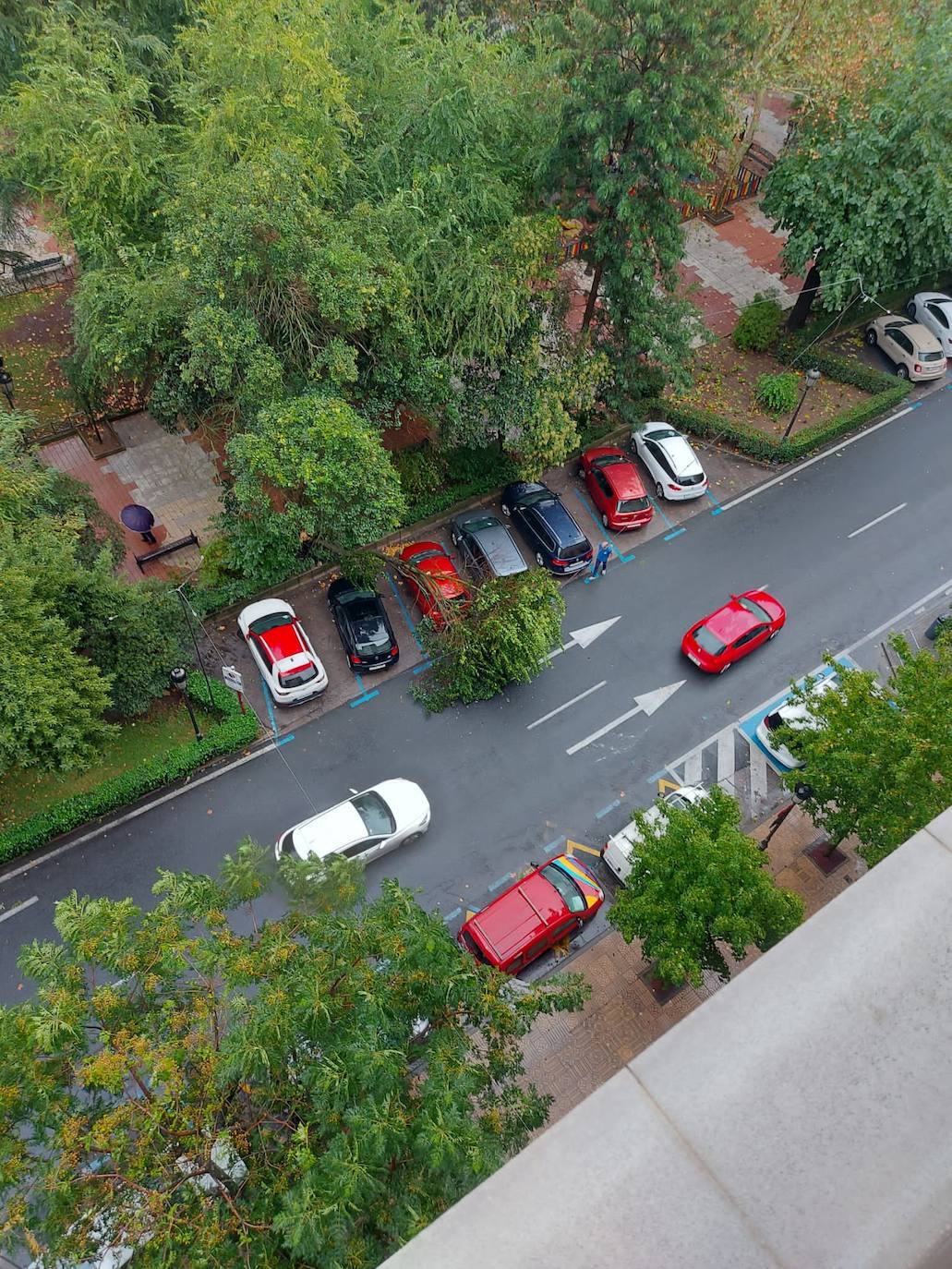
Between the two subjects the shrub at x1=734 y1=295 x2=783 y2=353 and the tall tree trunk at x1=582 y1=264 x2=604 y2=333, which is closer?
the tall tree trunk at x1=582 y1=264 x2=604 y2=333

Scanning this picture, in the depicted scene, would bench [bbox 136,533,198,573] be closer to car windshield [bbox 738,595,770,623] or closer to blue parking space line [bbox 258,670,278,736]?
blue parking space line [bbox 258,670,278,736]

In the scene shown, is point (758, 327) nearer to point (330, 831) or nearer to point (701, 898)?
point (701, 898)

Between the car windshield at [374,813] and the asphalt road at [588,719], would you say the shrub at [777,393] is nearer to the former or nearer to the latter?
the asphalt road at [588,719]

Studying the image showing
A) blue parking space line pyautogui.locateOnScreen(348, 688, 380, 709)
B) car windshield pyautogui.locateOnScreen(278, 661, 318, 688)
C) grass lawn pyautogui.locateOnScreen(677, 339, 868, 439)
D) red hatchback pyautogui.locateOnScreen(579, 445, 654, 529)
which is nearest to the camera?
car windshield pyautogui.locateOnScreen(278, 661, 318, 688)

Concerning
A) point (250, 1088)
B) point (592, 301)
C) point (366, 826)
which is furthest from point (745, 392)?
point (250, 1088)

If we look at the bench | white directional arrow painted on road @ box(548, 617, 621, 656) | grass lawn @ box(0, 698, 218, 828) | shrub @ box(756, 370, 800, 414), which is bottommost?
white directional arrow painted on road @ box(548, 617, 621, 656)

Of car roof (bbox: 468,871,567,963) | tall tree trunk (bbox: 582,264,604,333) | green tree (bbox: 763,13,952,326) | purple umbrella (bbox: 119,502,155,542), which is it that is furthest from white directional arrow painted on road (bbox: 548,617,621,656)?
green tree (bbox: 763,13,952,326)

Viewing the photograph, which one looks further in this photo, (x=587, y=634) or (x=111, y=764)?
(x=587, y=634)
